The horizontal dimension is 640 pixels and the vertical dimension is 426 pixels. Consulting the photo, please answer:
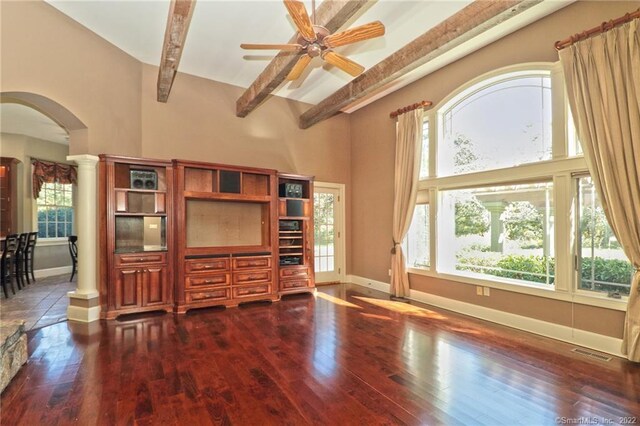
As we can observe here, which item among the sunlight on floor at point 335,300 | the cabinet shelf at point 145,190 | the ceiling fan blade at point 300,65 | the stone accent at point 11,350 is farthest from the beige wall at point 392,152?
the stone accent at point 11,350

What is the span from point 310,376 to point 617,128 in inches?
142

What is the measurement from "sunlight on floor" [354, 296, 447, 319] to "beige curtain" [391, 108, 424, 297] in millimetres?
452

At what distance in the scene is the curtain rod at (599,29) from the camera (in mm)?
2854

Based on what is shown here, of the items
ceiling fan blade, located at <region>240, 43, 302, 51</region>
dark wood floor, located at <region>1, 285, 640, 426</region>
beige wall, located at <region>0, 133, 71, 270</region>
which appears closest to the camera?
dark wood floor, located at <region>1, 285, 640, 426</region>

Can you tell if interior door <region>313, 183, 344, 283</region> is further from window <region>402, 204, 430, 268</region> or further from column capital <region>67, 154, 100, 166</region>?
column capital <region>67, 154, 100, 166</region>

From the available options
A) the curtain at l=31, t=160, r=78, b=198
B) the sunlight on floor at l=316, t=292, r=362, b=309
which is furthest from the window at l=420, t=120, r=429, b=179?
the curtain at l=31, t=160, r=78, b=198

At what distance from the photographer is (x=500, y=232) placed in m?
4.19

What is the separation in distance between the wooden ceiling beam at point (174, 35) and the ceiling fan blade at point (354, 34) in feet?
4.27

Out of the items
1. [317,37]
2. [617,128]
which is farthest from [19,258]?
[617,128]

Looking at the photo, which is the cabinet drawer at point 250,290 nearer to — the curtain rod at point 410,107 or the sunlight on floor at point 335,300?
the sunlight on floor at point 335,300

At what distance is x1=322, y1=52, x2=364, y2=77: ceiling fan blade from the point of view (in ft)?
10.3

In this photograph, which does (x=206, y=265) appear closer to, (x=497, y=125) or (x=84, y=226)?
(x=84, y=226)

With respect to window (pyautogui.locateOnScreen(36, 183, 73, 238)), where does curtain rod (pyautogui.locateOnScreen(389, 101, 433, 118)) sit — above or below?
above

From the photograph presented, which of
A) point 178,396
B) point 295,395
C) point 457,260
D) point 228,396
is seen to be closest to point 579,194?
point 457,260
